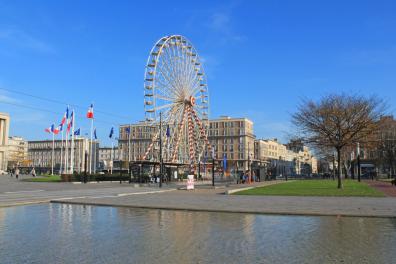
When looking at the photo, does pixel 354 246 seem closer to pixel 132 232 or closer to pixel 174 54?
pixel 132 232

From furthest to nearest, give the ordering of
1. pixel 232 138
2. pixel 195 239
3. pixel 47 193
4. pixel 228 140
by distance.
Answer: pixel 228 140 → pixel 232 138 → pixel 47 193 → pixel 195 239

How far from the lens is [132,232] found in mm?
12430

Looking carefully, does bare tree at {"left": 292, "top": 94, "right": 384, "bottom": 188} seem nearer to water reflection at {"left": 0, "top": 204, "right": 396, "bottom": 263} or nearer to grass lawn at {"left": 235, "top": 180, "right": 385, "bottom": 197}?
grass lawn at {"left": 235, "top": 180, "right": 385, "bottom": 197}

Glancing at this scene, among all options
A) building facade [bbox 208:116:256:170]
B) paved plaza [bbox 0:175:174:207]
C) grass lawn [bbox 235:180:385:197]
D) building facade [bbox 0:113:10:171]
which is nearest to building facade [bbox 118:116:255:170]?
building facade [bbox 208:116:256:170]

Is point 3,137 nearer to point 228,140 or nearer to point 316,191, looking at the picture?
point 228,140

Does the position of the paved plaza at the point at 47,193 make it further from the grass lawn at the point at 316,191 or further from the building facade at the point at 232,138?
the building facade at the point at 232,138

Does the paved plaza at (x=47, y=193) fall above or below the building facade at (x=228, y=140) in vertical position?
below

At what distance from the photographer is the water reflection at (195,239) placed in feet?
28.5

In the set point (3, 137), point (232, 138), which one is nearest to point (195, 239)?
point (3, 137)

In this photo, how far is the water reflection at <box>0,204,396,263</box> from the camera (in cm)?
868

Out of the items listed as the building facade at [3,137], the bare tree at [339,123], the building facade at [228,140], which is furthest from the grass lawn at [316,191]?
the building facade at [228,140]

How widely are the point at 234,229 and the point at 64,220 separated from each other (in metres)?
6.32

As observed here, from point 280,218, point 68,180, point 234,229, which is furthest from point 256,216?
point 68,180

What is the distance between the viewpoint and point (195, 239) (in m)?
11.0
